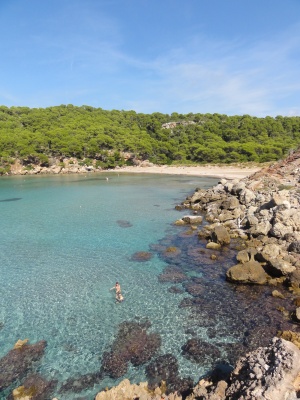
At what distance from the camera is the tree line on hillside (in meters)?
101

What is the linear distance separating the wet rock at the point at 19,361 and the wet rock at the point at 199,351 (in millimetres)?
6819

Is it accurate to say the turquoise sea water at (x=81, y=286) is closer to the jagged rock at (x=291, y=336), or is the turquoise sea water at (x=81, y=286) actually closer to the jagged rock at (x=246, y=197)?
the jagged rock at (x=291, y=336)

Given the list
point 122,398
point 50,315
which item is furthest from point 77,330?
point 122,398

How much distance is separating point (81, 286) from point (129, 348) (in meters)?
7.28

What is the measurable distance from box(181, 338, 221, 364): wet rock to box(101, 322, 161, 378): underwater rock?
1.39 meters

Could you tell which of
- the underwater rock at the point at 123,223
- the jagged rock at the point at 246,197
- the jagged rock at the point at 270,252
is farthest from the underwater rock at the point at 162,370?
the jagged rock at the point at 246,197

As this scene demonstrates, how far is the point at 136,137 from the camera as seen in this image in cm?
11694

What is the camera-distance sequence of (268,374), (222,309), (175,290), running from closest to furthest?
1. (268,374)
2. (222,309)
3. (175,290)

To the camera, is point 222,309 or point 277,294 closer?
point 222,309

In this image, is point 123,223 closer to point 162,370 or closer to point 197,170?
point 162,370

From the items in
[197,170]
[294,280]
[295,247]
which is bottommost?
[294,280]

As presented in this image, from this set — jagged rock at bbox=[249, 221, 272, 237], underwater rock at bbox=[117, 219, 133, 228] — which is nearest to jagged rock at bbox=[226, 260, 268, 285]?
jagged rock at bbox=[249, 221, 272, 237]

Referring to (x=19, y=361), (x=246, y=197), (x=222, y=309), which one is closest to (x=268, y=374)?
(x=222, y=309)

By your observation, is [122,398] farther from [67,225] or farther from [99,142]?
[99,142]
